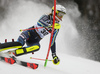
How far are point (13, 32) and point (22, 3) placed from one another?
3842 mm

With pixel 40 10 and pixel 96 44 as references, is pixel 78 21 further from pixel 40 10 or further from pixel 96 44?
pixel 40 10

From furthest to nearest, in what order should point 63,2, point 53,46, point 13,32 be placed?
point 63,2 < point 13,32 < point 53,46

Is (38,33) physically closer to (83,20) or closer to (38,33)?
(38,33)

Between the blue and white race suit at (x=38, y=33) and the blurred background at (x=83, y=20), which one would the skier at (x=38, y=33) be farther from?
the blurred background at (x=83, y=20)

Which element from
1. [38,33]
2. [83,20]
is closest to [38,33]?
[38,33]

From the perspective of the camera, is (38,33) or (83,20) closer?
(38,33)

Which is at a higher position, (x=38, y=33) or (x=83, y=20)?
(x=83, y=20)

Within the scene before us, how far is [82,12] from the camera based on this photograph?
13172mm

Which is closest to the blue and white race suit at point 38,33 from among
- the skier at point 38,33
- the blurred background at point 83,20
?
the skier at point 38,33

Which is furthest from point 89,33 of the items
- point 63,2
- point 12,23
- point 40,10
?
point 12,23

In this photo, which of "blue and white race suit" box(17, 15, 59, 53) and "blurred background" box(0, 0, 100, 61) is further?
"blurred background" box(0, 0, 100, 61)

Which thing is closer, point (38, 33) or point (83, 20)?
point (38, 33)

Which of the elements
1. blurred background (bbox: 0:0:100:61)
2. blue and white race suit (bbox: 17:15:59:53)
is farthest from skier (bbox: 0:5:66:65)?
blurred background (bbox: 0:0:100:61)

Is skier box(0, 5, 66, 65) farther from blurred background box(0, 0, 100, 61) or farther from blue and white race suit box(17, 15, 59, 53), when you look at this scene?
blurred background box(0, 0, 100, 61)
